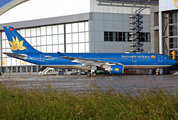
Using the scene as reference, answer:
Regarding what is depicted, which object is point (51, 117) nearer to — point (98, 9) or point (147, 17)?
point (98, 9)

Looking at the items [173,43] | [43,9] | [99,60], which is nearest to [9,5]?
[43,9]

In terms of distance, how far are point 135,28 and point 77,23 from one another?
42.5ft

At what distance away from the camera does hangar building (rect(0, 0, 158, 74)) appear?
51.0 m

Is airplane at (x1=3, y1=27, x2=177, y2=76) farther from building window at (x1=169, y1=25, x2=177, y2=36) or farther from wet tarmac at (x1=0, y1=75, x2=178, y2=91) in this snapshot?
wet tarmac at (x1=0, y1=75, x2=178, y2=91)

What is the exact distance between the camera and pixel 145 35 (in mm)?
54469

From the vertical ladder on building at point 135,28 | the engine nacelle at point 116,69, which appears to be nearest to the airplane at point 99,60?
the engine nacelle at point 116,69

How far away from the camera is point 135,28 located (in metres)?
52.5

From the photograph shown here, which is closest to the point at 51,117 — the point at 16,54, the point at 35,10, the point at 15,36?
the point at 16,54

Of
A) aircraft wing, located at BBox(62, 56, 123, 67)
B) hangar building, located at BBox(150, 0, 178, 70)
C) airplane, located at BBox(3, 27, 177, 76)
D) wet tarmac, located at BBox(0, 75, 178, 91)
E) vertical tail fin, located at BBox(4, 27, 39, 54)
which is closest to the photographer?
wet tarmac, located at BBox(0, 75, 178, 91)

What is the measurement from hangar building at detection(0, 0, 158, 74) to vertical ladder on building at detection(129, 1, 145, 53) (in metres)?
0.70

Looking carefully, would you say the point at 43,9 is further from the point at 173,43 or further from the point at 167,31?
the point at 173,43

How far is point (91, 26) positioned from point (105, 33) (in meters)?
3.51

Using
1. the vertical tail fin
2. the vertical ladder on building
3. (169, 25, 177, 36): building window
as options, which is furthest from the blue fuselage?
the vertical ladder on building

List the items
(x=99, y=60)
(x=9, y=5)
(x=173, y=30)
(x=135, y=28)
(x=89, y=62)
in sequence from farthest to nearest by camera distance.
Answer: (x=9, y=5), (x=135, y=28), (x=173, y=30), (x=99, y=60), (x=89, y=62)
